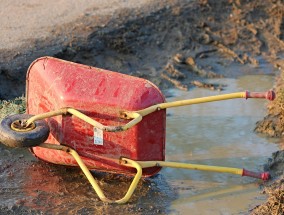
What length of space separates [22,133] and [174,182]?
160 cm

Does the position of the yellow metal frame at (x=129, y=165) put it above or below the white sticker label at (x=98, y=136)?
below

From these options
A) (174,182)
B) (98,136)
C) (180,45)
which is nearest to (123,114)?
(98,136)

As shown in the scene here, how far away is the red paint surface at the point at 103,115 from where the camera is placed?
20.7 ft

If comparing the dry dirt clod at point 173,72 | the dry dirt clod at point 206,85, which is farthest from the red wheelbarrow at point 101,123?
the dry dirt clod at point 173,72

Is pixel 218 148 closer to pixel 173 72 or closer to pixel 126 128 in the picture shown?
pixel 126 128

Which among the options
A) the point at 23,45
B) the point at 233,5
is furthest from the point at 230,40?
the point at 23,45

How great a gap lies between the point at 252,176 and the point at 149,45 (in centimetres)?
397

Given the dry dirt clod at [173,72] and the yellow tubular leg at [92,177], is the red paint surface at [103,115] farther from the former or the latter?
the dry dirt clod at [173,72]

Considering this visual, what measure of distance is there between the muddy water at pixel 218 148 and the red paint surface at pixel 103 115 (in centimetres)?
54

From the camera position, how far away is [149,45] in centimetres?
1009

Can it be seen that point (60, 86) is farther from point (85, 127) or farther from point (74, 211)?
point (74, 211)

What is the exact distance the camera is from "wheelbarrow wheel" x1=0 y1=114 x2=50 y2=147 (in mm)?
6262

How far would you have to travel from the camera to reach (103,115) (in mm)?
6309

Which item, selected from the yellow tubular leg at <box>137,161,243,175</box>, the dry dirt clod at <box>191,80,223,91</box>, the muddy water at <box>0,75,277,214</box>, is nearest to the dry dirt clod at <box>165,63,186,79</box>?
the dry dirt clod at <box>191,80,223,91</box>
